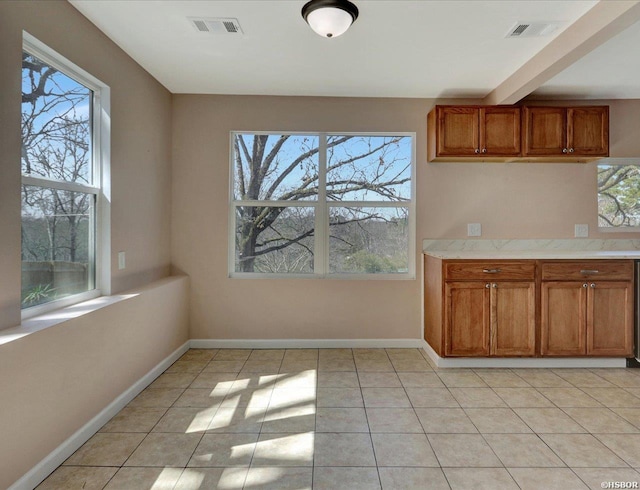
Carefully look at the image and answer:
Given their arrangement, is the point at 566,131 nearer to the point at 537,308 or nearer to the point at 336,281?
the point at 537,308

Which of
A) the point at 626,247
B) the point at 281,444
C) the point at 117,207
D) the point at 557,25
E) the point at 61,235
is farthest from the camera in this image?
the point at 626,247

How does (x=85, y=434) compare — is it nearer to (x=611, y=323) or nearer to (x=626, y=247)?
(x=611, y=323)

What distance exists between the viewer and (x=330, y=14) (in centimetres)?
209

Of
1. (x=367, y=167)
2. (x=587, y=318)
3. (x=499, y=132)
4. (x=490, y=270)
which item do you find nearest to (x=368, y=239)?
(x=367, y=167)

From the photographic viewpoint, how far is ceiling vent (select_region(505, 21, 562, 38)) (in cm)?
237

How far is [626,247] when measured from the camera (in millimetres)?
3703

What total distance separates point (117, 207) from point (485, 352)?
3.21 metres

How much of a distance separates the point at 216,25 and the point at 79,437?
264 cm

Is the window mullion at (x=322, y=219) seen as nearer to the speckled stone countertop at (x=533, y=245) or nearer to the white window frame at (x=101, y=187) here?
the speckled stone countertop at (x=533, y=245)

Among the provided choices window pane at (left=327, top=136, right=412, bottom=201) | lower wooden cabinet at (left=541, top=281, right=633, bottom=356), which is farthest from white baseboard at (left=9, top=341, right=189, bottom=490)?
lower wooden cabinet at (left=541, top=281, right=633, bottom=356)

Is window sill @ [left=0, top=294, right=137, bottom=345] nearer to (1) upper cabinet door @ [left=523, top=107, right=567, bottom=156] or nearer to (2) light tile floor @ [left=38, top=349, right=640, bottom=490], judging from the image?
(2) light tile floor @ [left=38, top=349, right=640, bottom=490]

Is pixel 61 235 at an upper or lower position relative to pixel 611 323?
upper

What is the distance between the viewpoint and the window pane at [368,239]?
3.77 m

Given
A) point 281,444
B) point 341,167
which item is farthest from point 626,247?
point 281,444
